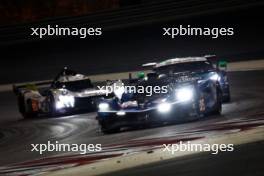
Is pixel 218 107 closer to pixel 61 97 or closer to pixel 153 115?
pixel 153 115

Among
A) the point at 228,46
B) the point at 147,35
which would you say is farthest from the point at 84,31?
the point at 228,46

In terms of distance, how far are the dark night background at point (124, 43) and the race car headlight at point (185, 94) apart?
11.1 metres

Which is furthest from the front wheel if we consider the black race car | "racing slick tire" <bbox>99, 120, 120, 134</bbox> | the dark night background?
the dark night background

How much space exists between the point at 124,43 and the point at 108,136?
1413 cm

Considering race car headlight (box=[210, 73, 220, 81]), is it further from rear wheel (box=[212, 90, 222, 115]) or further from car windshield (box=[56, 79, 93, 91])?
car windshield (box=[56, 79, 93, 91])

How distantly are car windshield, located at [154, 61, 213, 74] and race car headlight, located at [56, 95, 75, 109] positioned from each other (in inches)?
114

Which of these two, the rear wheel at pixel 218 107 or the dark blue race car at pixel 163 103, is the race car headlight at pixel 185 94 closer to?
the dark blue race car at pixel 163 103

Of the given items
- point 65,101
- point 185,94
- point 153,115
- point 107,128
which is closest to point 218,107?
point 185,94

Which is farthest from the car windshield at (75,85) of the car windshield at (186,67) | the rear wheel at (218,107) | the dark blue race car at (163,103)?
the rear wheel at (218,107)

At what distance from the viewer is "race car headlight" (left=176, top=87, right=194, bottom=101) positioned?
1179 cm

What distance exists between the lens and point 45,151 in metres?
10.7

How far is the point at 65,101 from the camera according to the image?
55.0 feet

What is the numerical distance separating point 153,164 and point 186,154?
1.62 feet

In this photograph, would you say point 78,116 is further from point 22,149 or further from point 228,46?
point 228,46
